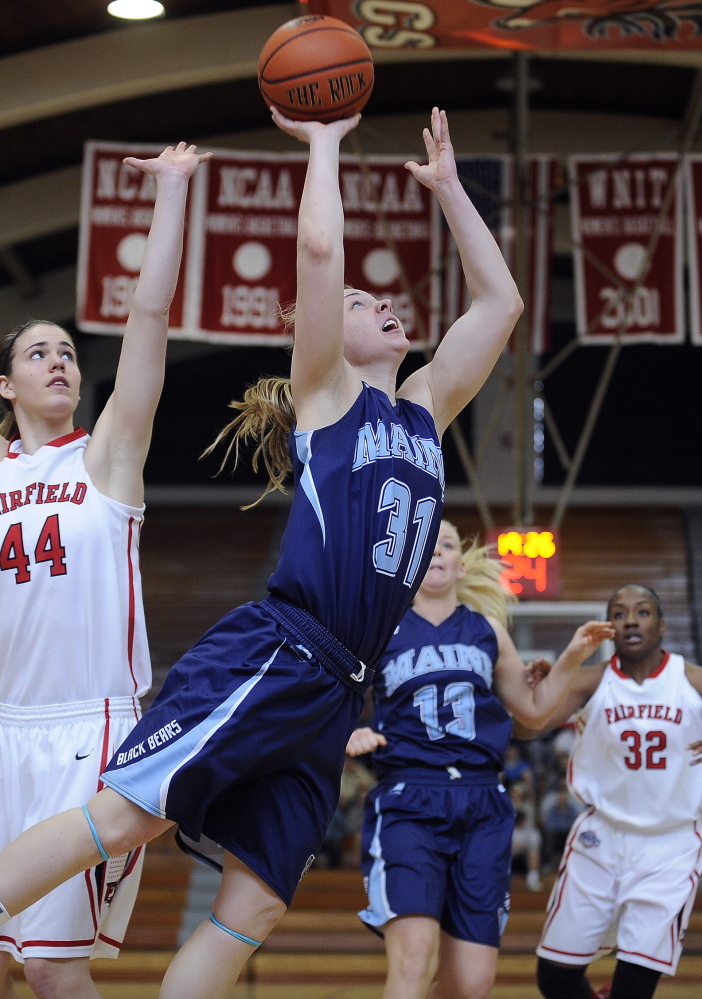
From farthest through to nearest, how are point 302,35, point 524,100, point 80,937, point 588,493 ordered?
1. point 588,493
2. point 524,100
3. point 302,35
4. point 80,937

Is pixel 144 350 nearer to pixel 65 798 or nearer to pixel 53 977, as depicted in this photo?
pixel 65 798

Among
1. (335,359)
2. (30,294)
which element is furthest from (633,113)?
(335,359)

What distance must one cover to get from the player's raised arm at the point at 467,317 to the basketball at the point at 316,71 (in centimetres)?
26

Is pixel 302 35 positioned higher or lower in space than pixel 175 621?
higher

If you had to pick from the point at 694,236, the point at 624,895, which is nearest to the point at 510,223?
the point at 694,236

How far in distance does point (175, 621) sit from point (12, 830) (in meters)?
13.7

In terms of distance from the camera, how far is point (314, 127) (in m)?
2.89

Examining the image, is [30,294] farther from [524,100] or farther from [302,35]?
[302,35]

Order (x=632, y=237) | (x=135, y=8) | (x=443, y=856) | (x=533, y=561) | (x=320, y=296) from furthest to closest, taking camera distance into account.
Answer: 1. (x=632, y=237)
2. (x=533, y=561)
3. (x=135, y=8)
4. (x=443, y=856)
5. (x=320, y=296)

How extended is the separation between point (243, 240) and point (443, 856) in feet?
24.3

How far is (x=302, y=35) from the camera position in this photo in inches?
124

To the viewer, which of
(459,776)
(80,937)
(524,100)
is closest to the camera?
(80,937)

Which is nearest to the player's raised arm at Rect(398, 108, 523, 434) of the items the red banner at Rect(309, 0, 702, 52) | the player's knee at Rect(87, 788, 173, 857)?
the player's knee at Rect(87, 788, 173, 857)

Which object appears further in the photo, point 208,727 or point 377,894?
point 377,894
